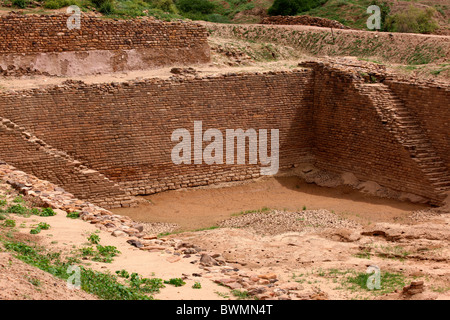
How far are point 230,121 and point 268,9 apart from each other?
16536 millimetres

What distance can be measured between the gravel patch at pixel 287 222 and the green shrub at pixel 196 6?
63.5ft

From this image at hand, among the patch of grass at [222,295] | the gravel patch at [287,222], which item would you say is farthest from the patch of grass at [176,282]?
the gravel patch at [287,222]

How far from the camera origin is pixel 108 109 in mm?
18953

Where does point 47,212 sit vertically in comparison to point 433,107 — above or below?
below

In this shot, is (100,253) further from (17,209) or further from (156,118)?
(156,118)

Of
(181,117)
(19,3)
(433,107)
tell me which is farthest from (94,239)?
(19,3)

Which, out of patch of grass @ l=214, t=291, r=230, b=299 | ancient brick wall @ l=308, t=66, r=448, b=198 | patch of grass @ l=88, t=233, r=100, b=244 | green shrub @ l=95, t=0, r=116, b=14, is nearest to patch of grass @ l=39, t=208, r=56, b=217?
A: patch of grass @ l=88, t=233, r=100, b=244

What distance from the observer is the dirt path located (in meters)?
17.7

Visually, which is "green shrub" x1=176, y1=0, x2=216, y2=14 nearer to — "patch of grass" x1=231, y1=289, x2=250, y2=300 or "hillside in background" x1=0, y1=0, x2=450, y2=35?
"hillside in background" x1=0, y1=0, x2=450, y2=35

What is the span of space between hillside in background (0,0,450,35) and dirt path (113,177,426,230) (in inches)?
266

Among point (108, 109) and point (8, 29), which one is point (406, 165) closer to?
point (108, 109)

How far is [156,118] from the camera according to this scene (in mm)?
19516

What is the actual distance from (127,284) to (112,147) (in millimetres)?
A: 8658
